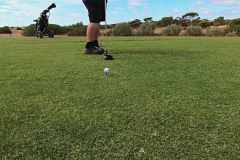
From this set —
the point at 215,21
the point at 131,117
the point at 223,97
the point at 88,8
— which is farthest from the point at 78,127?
the point at 215,21

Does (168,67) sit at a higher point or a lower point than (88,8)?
lower

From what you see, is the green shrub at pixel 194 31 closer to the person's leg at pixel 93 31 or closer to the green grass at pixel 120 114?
the person's leg at pixel 93 31

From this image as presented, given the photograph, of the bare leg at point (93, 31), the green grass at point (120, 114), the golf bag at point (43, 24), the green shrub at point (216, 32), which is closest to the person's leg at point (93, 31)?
the bare leg at point (93, 31)

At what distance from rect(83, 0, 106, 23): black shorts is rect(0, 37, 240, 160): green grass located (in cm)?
218

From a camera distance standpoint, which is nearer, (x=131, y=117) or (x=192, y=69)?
(x=131, y=117)

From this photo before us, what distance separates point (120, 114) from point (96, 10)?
14.5 ft

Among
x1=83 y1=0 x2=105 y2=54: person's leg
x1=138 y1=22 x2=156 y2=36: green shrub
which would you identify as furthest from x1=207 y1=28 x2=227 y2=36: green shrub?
x1=83 y1=0 x2=105 y2=54: person's leg

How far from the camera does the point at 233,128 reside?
3.25m

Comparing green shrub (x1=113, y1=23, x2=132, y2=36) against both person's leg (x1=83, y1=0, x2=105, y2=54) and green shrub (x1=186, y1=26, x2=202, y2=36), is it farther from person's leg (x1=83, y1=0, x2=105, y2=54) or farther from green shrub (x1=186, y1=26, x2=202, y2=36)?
person's leg (x1=83, y1=0, x2=105, y2=54)

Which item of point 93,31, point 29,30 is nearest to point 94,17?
point 93,31

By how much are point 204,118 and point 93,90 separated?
1.33 m

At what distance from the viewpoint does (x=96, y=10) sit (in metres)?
7.76

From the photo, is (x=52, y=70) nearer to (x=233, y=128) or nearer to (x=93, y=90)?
(x=93, y=90)

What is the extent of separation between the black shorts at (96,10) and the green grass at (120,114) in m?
2.18
